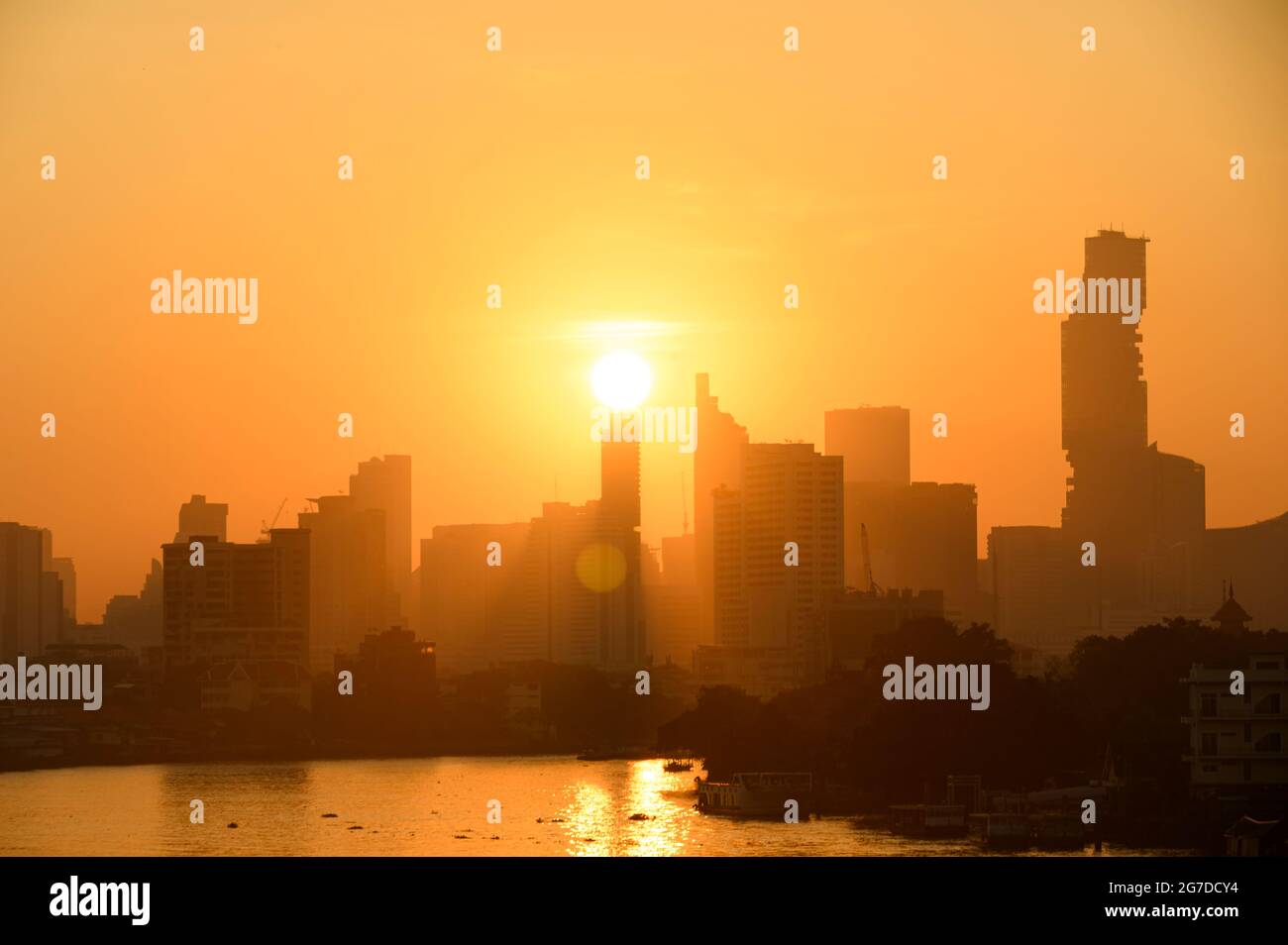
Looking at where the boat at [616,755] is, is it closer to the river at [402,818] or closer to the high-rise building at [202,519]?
the river at [402,818]

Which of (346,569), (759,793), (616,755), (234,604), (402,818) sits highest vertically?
(346,569)

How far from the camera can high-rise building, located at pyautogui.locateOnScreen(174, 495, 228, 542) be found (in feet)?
595

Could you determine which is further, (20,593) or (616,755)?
(20,593)

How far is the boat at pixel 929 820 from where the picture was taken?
191 feet

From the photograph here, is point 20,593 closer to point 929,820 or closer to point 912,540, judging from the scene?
point 912,540

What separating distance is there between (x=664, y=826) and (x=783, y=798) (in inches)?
296

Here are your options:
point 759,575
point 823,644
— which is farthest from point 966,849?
point 759,575

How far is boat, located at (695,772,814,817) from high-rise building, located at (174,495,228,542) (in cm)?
11348

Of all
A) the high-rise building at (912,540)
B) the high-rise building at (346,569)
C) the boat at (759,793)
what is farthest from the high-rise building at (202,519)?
the boat at (759,793)

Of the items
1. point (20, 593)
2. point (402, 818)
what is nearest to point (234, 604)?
point (20, 593)

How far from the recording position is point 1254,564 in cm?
19150

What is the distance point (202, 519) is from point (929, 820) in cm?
13406

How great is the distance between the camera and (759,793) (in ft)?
233

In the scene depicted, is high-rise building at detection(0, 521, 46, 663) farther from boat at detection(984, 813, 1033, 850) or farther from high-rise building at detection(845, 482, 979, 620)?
boat at detection(984, 813, 1033, 850)
